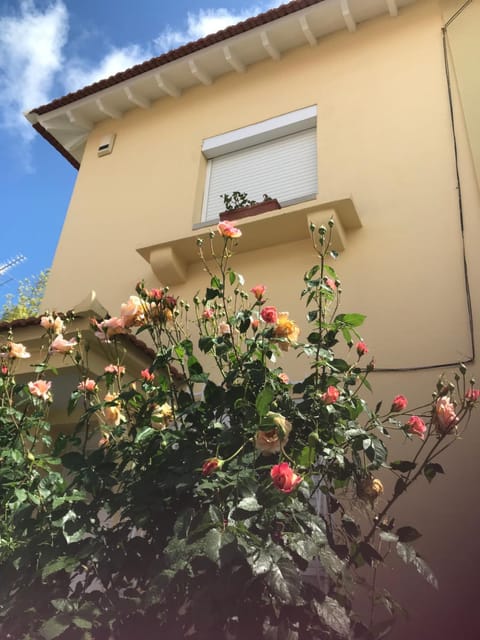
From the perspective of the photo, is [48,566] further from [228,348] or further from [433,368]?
Answer: [433,368]

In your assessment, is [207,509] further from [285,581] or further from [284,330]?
[284,330]

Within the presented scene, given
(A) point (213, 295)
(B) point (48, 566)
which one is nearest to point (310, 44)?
(A) point (213, 295)

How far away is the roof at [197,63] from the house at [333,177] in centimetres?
3

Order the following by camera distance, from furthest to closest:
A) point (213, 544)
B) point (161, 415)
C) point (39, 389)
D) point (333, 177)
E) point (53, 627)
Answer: point (333, 177) → point (39, 389) → point (161, 415) → point (53, 627) → point (213, 544)

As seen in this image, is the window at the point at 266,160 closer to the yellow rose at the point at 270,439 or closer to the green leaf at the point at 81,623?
the yellow rose at the point at 270,439

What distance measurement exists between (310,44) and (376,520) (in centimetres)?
629

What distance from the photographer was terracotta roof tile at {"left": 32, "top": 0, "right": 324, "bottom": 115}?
6.48 m

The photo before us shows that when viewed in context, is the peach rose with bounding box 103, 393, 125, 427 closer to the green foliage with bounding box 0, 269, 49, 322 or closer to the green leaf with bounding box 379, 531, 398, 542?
the green leaf with bounding box 379, 531, 398, 542

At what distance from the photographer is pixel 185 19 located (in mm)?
6543

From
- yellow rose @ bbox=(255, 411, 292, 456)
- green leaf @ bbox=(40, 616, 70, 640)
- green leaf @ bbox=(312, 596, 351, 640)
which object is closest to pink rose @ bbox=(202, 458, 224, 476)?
yellow rose @ bbox=(255, 411, 292, 456)

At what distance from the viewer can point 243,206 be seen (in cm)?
564

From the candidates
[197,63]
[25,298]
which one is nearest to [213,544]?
[197,63]

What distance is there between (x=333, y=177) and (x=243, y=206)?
100cm

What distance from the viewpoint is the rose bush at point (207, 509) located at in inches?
76.5
